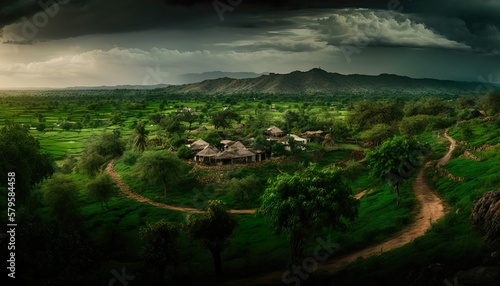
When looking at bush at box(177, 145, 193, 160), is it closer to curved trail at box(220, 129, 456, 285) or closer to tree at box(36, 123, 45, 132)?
curved trail at box(220, 129, 456, 285)

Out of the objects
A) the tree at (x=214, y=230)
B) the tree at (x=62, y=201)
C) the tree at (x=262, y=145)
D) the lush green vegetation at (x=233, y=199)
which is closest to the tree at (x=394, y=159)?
the lush green vegetation at (x=233, y=199)

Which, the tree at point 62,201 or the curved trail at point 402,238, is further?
the tree at point 62,201

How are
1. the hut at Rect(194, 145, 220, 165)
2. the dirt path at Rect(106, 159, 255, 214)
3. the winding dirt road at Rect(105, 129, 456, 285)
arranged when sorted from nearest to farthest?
1. the winding dirt road at Rect(105, 129, 456, 285)
2. the dirt path at Rect(106, 159, 255, 214)
3. the hut at Rect(194, 145, 220, 165)

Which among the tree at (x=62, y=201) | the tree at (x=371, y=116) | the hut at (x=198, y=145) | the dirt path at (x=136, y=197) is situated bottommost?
the dirt path at (x=136, y=197)

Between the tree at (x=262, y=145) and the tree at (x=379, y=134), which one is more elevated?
the tree at (x=379, y=134)

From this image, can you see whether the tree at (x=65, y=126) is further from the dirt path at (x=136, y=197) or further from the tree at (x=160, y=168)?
the tree at (x=160, y=168)

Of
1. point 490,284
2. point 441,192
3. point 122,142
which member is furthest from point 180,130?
point 490,284

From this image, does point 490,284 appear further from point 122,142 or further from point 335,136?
point 122,142

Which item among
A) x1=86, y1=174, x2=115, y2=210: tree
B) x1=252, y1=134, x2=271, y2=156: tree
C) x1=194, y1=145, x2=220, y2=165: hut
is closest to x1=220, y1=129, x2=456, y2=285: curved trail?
x1=86, y1=174, x2=115, y2=210: tree
